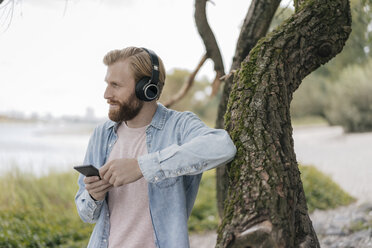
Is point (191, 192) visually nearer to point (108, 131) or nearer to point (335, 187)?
point (108, 131)

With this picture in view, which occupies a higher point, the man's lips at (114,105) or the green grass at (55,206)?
the man's lips at (114,105)

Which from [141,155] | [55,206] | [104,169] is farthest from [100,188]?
[55,206]

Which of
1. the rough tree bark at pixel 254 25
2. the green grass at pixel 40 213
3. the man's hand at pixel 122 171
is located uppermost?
the rough tree bark at pixel 254 25

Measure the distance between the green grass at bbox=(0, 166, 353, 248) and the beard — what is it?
10.4 feet

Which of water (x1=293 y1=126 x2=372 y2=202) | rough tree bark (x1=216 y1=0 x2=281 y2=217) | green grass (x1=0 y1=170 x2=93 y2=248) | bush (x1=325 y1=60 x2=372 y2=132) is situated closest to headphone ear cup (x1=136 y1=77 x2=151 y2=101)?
rough tree bark (x1=216 y1=0 x2=281 y2=217)

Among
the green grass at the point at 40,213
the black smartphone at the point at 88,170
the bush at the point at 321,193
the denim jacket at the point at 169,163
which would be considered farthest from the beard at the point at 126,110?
the bush at the point at 321,193

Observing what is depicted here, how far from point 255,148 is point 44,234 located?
164 inches

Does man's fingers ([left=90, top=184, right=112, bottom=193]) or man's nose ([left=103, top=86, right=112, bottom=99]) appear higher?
man's nose ([left=103, top=86, right=112, bottom=99])

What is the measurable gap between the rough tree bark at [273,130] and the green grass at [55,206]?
3484 millimetres

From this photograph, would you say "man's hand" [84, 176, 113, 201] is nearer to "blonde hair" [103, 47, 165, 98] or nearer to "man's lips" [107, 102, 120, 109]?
"man's lips" [107, 102, 120, 109]

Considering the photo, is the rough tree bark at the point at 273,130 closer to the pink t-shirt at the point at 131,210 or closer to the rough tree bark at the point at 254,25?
the pink t-shirt at the point at 131,210

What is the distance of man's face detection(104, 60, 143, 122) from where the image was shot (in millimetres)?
1882

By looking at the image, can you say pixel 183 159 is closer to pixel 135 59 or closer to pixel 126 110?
pixel 126 110

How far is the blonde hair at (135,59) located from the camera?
6.22 feet
